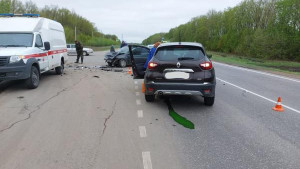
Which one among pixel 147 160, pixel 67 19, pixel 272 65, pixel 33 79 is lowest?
pixel 147 160

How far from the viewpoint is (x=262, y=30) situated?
34531 mm

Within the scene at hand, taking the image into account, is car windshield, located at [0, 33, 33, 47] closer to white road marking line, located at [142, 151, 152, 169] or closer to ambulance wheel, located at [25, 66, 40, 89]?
ambulance wheel, located at [25, 66, 40, 89]

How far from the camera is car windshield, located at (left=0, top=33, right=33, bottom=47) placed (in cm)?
904

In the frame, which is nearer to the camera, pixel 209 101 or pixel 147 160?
pixel 147 160

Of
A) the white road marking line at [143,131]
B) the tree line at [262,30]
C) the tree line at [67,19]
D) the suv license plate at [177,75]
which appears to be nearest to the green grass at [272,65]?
the tree line at [262,30]

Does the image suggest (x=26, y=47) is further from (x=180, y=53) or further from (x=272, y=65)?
(x=272, y=65)

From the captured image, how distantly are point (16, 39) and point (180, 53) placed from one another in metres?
6.36

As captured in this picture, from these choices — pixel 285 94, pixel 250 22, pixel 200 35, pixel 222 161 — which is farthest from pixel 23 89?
pixel 200 35

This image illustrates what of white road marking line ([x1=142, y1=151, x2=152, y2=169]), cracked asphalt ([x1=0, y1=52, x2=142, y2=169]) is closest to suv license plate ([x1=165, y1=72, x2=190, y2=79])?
cracked asphalt ([x1=0, y1=52, x2=142, y2=169])

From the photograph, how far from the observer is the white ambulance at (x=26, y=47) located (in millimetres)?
8117

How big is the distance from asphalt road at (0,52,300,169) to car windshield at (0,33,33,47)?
7.27 ft

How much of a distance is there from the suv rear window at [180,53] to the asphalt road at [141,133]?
127cm

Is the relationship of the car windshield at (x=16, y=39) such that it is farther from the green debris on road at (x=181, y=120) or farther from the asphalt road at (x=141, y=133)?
the green debris on road at (x=181, y=120)

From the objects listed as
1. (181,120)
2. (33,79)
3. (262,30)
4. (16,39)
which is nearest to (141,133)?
(181,120)
